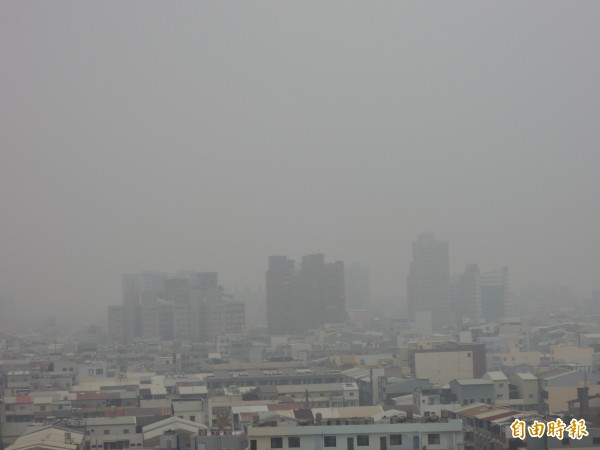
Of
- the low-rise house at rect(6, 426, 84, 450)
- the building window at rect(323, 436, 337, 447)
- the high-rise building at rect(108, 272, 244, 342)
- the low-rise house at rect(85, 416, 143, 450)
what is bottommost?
the low-rise house at rect(85, 416, 143, 450)

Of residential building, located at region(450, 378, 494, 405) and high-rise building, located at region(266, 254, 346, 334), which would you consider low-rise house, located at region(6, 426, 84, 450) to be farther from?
high-rise building, located at region(266, 254, 346, 334)

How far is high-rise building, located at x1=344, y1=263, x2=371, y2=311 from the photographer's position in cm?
4450

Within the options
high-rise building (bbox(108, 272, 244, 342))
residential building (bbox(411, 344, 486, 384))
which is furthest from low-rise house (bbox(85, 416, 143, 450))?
high-rise building (bbox(108, 272, 244, 342))

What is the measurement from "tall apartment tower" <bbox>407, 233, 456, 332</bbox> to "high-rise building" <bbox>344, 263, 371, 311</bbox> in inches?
69.3

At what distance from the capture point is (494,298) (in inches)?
1759

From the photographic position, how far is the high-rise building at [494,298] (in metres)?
43.9

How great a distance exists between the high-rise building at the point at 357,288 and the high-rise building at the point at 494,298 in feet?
14.0

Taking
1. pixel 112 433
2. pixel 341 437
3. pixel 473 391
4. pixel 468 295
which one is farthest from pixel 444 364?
pixel 468 295

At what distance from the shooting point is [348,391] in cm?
1638

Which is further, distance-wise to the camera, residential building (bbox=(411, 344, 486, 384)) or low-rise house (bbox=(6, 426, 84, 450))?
residential building (bbox=(411, 344, 486, 384))

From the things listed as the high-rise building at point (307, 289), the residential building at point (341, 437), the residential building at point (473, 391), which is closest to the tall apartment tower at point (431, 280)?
the high-rise building at point (307, 289)

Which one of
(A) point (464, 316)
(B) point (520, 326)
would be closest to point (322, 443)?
(B) point (520, 326)

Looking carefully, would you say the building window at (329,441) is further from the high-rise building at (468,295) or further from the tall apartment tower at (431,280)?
the high-rise building at (468,295)

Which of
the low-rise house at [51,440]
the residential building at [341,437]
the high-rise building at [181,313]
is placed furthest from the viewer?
the high-rise building at [181,313]
